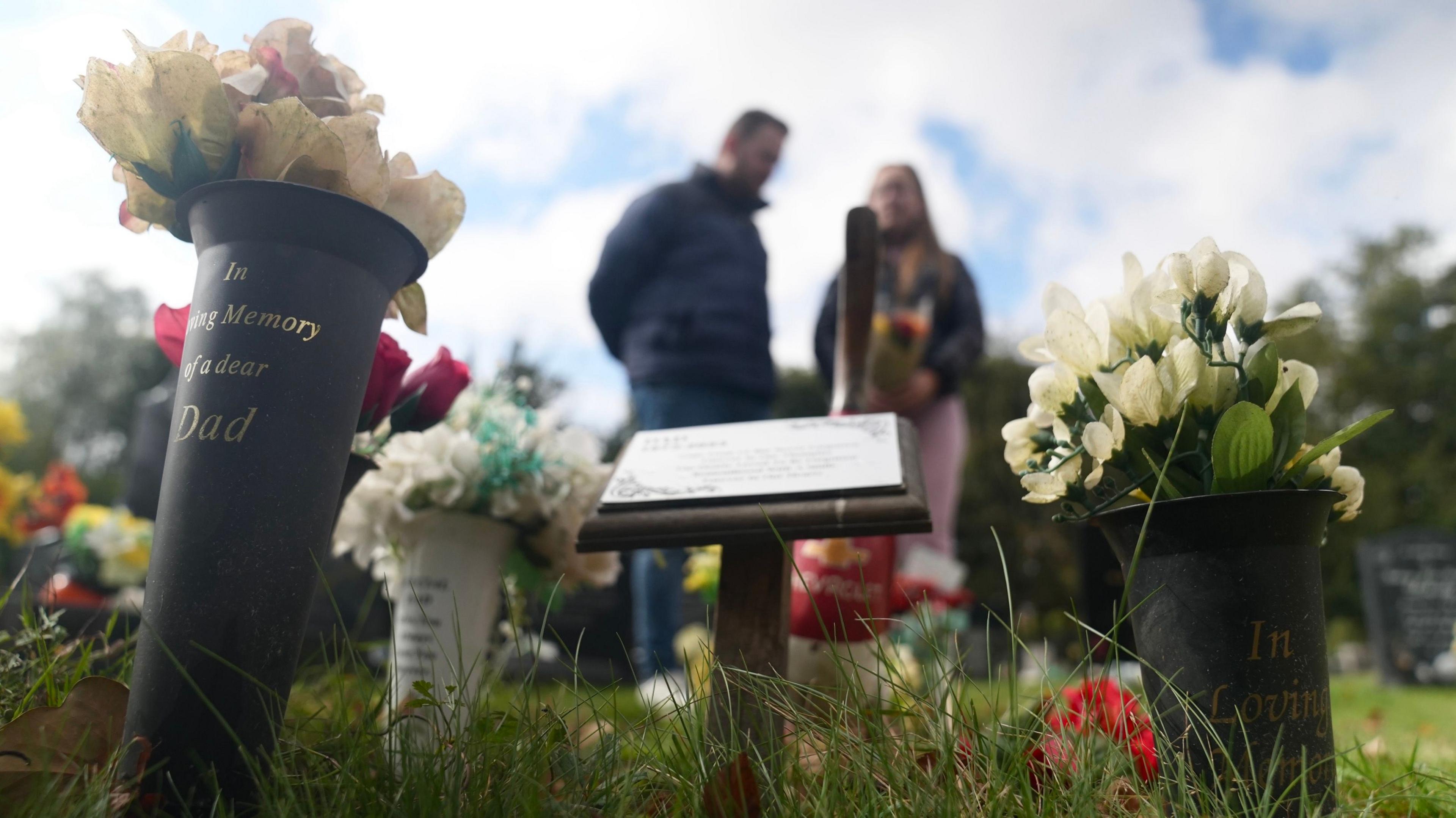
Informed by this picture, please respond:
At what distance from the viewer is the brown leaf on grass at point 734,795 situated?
923 millimetres

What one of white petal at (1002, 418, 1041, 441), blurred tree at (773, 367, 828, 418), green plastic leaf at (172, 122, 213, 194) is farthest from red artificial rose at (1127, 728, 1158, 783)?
blurred tree at (773, 367, 828, 418)

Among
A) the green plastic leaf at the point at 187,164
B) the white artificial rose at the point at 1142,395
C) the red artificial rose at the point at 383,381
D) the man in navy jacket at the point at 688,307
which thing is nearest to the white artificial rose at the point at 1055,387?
the white artificial rose at the point at 1142,395

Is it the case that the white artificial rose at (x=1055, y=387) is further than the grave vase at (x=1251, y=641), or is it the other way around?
the white artificial rose at (x=1055, y=387)

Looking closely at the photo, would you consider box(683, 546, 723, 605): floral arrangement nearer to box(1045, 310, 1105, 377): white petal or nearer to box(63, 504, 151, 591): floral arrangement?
box(1045, 310, 1105, 377): white petal

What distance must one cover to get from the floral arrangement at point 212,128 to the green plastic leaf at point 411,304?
190mm

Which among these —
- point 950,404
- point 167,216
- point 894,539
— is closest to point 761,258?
point 950,404

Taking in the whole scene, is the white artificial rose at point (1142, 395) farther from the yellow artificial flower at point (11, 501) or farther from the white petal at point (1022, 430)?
the yellow artificial flower at point (11, 501)

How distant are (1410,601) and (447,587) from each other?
31.6 ft

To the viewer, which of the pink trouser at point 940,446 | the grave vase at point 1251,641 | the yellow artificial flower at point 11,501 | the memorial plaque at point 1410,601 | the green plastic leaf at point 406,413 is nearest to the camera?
the grave vase at point 1251,641

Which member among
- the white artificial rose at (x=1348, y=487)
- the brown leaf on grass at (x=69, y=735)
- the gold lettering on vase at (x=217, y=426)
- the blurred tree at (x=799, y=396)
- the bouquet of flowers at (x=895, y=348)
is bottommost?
the brown leaf on grass at (x=69, y=735)

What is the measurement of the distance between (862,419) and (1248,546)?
2.49 ft

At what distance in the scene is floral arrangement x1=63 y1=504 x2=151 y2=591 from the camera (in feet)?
14.4

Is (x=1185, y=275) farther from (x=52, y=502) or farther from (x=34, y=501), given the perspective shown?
(x=34, y=501)

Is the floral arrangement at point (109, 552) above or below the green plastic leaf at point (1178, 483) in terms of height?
below
